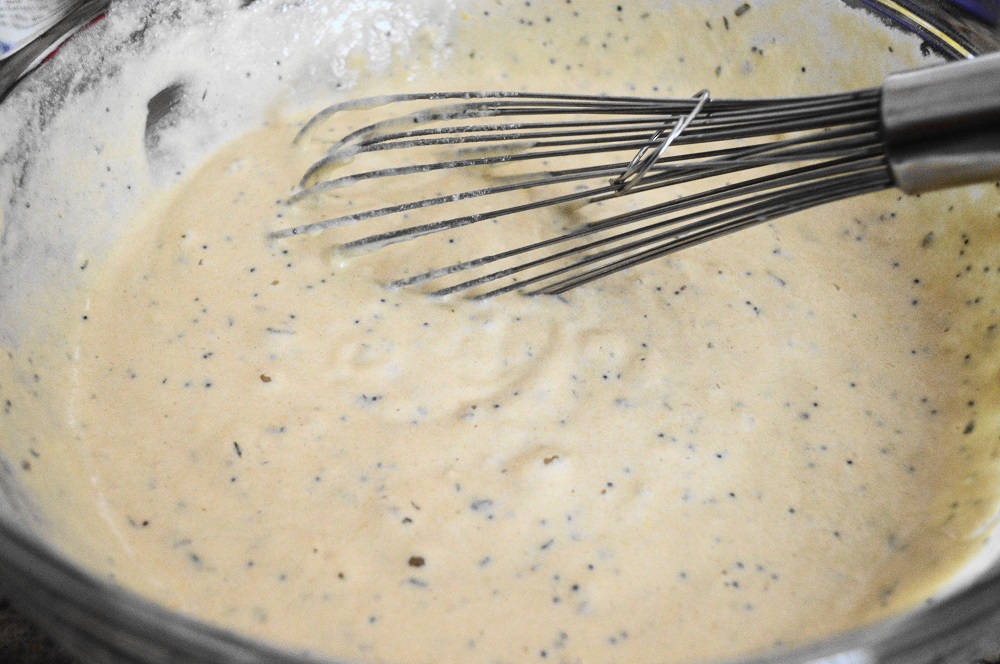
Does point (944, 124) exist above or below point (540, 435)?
above

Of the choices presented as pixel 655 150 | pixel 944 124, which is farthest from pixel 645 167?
pixel 944 124

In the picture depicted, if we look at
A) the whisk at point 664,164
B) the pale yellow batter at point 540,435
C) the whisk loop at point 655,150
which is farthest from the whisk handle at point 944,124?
the pale yellow batter at point 540,435

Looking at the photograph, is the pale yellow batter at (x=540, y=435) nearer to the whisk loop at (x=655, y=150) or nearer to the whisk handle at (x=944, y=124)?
the whisk loop at (x=655, y=150)

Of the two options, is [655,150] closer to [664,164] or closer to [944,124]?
[664,164]

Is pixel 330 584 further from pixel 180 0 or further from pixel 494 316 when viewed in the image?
pixel 180 0

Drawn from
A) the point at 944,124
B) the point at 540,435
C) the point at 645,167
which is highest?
the point at 645,167

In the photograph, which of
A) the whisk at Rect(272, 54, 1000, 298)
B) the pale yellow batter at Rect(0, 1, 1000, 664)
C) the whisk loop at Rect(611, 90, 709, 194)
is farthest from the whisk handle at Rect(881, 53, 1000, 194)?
the pale yellow batter at Rect(0, 1, 1000, 664)

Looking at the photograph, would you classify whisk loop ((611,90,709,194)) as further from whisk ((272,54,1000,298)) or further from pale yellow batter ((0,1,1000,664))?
pale yellow batter ((0,1,1000,664))

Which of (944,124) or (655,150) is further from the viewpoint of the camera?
(655,150)
